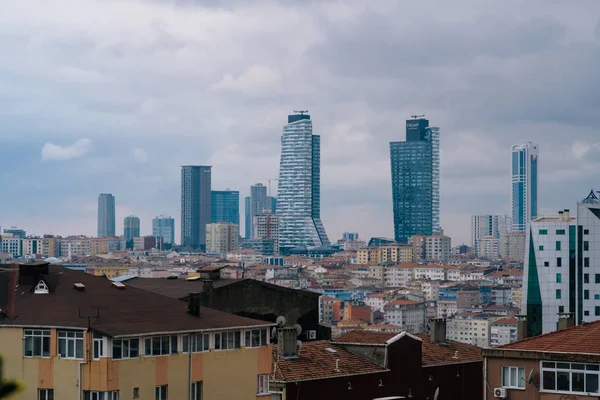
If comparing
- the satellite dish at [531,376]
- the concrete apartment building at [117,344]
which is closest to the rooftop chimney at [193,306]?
the concrete apartment building at [117,344]

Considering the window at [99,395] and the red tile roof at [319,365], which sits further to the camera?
the red tile roof at [319,365]

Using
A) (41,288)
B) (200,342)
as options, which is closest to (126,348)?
(200,342)

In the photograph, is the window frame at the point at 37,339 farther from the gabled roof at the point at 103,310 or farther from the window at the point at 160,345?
the window at the point at 160,345

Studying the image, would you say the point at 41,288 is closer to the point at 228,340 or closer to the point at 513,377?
the point at 228,340

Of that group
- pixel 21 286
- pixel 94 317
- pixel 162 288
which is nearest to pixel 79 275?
pixel 21 286

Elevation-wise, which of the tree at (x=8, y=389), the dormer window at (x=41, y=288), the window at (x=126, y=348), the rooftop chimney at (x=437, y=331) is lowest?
the rooftop chimney at (x=437, y=331)

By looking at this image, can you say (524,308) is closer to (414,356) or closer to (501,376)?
(414,356)

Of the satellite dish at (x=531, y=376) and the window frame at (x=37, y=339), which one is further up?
the window frame at (x=37, y=339)
